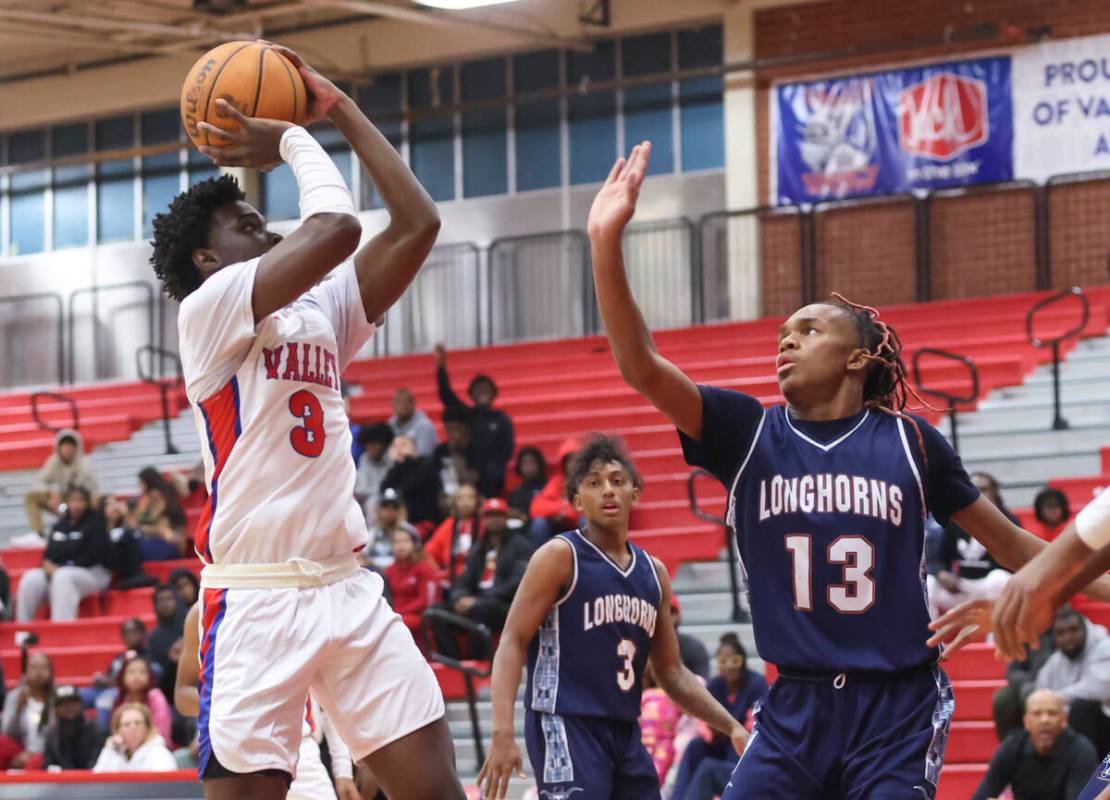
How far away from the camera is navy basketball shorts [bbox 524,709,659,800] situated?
20.6 feet

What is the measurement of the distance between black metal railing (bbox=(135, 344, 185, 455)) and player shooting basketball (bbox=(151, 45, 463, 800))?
11910mm

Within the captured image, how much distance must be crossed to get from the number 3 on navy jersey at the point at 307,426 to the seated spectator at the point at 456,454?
10274 millimetres

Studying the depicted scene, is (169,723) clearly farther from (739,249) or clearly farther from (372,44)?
(372,44)

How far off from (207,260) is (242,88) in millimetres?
493

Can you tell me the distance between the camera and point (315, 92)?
16.8 feet

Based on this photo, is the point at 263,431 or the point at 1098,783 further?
the point at 1098,783

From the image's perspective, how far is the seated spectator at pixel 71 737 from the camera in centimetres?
1248

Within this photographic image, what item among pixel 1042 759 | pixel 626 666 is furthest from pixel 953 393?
pixel 626 666

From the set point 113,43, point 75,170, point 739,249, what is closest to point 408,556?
point 739,249

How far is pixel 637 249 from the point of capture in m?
20.5

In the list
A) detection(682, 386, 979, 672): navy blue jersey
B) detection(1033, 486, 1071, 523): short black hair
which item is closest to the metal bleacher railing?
detection(1033, 486, 1071, 523): short black hair

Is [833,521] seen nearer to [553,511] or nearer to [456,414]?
[553,511]

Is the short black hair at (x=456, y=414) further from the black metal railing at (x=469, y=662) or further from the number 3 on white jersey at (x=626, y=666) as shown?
the number 3 on white jersey at (x=626, y=666)

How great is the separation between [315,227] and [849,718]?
1918 millimetres
